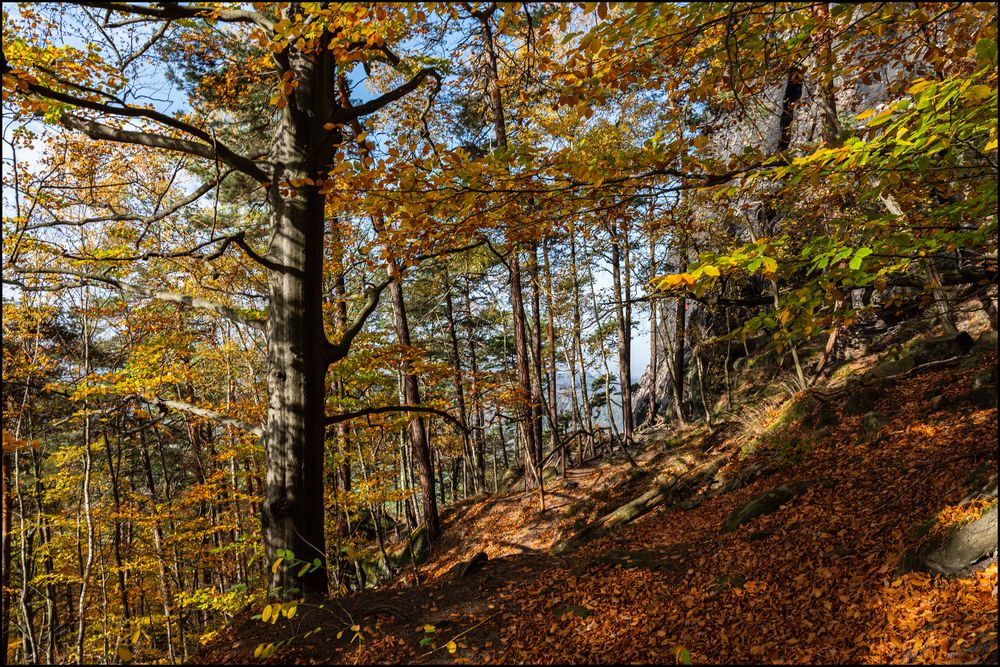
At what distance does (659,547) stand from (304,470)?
4.04 m

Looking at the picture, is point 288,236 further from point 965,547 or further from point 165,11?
point 965,547

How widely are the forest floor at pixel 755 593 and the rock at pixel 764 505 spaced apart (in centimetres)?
11

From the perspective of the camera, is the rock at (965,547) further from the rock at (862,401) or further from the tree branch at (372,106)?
the tree branch at (372,106)

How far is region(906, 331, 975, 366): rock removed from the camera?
26.8ft

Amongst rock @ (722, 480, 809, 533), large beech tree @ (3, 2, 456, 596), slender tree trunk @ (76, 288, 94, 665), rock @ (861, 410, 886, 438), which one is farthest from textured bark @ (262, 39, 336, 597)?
slender tree trunk @ (76, 288, 94, 665)

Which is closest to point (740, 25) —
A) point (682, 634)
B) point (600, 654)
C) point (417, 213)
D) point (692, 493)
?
point (417, 213)

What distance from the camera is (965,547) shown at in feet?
10.6

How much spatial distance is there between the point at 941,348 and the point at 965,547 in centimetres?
696

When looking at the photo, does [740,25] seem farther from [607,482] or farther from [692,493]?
[607,482]

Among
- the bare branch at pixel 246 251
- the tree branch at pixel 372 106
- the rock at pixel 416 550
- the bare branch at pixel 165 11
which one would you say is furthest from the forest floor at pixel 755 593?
the rock at pixel 416 550

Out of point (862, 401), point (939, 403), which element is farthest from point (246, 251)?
point (862, 401)

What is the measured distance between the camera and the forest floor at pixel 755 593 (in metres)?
3.12

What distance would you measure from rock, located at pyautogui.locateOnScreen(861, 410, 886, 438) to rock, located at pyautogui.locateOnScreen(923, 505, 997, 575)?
3.83 m

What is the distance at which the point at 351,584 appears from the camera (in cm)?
1914
